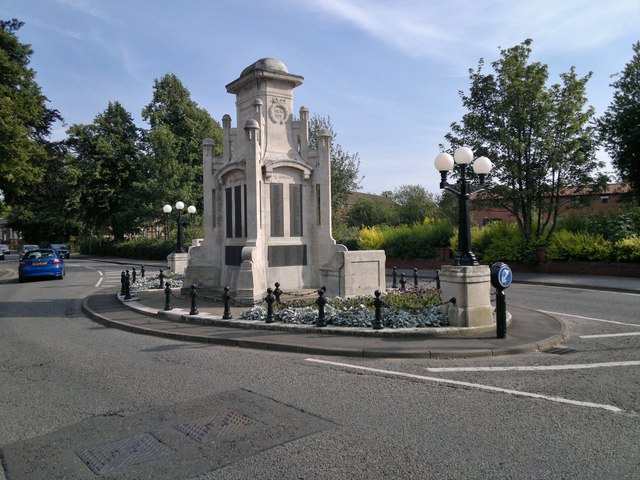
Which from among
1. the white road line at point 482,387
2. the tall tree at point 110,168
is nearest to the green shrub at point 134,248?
the tall tree at point 110,168

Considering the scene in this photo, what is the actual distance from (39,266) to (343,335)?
823 inches

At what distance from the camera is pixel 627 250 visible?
19906 mm

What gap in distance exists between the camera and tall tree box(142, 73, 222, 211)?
40.8 meters

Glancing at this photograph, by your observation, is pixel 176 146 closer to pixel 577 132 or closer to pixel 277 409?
pixel 577 132

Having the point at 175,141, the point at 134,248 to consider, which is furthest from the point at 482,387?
the point at 134,248

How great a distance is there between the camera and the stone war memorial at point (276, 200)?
41.7ft

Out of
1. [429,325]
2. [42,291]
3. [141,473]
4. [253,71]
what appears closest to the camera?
[141,473]

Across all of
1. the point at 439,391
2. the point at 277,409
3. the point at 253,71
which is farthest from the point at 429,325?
the point at 253,71

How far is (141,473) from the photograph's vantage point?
3.88 metres

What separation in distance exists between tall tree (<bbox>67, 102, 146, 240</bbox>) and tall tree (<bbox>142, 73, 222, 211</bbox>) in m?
2.46

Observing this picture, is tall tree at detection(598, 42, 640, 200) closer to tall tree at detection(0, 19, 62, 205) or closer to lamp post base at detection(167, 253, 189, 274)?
lamp post base at detection(167, 253, 189, 274)

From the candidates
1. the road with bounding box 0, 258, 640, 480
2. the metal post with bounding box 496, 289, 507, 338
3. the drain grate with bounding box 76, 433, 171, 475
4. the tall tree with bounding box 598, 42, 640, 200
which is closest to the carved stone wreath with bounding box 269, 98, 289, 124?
the road with bounding box 0, 258, 640, 480

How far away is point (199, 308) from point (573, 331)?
8841 millimetres

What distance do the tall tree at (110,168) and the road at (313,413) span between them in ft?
132
